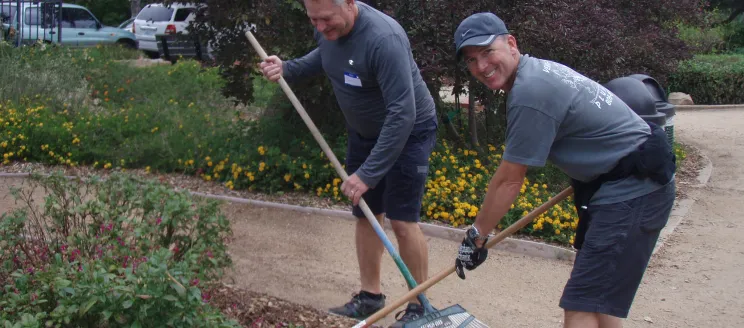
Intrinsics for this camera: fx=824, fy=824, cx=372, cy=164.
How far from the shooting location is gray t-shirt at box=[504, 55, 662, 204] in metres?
3.01

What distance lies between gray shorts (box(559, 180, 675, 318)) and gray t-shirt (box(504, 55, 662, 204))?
58mm

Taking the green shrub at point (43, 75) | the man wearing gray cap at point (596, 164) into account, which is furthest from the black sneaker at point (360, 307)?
the green shrub at point (43, 75)

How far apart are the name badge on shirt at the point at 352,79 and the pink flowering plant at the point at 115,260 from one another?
3.13 feet

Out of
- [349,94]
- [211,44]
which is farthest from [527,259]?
[211,44]

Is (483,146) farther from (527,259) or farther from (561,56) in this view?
(527,259)

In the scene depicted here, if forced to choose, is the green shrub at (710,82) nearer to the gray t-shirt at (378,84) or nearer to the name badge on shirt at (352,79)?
the gray t-shirt at (378,84)

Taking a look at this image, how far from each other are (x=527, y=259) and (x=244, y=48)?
10.1ft

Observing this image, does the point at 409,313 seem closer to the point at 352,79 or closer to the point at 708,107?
the point at 352,79

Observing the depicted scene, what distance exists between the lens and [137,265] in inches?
135

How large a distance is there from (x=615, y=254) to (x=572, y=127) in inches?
20.1

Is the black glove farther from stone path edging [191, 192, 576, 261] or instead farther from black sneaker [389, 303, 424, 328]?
stone path edging [191, 192, 576, 261]

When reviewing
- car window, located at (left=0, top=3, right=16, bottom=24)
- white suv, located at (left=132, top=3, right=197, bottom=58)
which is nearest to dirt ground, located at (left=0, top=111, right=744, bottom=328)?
car window, located at (left=0, top=3, right=16, bottom=24)

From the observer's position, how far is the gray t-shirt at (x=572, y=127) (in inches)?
118

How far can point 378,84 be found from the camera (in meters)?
3.95
